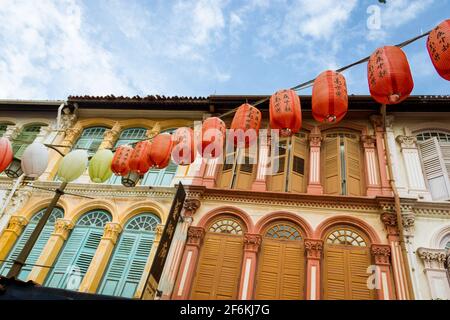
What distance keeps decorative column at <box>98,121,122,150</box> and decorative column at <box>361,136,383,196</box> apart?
7767mm

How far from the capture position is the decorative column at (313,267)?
265 inches

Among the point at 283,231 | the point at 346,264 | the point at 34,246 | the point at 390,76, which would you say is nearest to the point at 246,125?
the point at 390,76

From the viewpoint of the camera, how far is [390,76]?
4434mm

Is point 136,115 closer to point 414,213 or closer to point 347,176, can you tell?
point 347,176

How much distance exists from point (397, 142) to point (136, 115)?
830 centimetres

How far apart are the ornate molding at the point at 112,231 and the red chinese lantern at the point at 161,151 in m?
2.79

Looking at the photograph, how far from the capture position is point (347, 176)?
8.48 meters

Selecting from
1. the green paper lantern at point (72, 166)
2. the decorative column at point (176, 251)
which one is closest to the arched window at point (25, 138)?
the green paper lantern at point (72, 166)

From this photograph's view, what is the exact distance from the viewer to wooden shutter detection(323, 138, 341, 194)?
8367 millimetres

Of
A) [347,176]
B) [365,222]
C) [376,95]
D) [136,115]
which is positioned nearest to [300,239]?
[365,222]

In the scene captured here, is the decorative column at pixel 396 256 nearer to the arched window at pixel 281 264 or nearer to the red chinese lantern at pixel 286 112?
the arched window at pixel 281 264

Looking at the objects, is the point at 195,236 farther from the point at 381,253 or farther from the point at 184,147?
the point at 381,253
